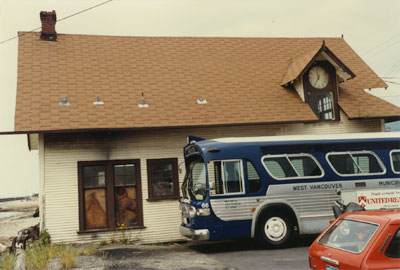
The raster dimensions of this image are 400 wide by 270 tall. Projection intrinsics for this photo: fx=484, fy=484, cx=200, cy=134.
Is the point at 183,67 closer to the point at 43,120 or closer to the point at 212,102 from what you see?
the point at 212,102

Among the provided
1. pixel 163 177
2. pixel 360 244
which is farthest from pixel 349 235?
pixel 163 177

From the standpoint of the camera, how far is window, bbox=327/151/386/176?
1351cm

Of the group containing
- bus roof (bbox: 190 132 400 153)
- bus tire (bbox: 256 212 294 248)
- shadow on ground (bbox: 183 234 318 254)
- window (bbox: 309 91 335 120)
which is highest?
window (bbox: 309 91 335 120)

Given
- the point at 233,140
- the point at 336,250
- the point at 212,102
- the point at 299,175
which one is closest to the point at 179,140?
the point at 212,102

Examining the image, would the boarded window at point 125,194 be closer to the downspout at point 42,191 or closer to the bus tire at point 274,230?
the downspout at point 42,191

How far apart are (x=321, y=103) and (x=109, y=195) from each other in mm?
8790

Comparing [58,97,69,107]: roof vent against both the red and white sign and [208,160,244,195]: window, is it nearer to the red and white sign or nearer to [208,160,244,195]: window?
[208,160,244,195]: window

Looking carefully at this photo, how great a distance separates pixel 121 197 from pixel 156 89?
4.27 meters

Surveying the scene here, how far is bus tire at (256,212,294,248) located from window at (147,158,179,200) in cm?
415

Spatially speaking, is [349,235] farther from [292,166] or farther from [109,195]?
[109,195]

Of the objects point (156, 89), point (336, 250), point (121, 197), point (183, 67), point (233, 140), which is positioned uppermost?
point (183, 67)

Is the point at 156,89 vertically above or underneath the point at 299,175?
above

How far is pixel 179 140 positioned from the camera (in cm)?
1658

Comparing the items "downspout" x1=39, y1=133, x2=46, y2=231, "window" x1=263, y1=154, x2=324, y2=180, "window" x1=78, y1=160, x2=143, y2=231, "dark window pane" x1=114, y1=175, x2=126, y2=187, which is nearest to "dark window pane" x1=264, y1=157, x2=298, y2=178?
"window" x1=263, y1=154, x2=324, y2=180
